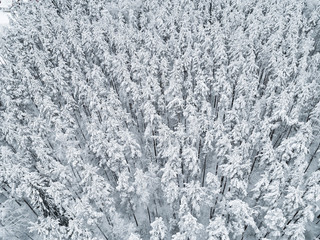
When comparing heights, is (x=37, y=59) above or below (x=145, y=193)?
above

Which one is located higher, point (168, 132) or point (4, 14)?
point (4, 14)

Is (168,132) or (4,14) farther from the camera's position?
(4,14)

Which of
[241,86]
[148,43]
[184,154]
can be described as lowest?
[184,154]

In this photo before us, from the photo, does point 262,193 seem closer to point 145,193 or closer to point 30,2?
point 145,193

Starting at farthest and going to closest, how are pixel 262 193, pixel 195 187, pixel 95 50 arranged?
pixel 95 50, pixel 262 193, pixel 195 187

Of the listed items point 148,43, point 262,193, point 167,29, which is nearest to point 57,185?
point 262,193

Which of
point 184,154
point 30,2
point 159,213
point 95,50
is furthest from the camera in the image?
point 30,2

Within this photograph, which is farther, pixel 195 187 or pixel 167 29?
pixel 167 29
